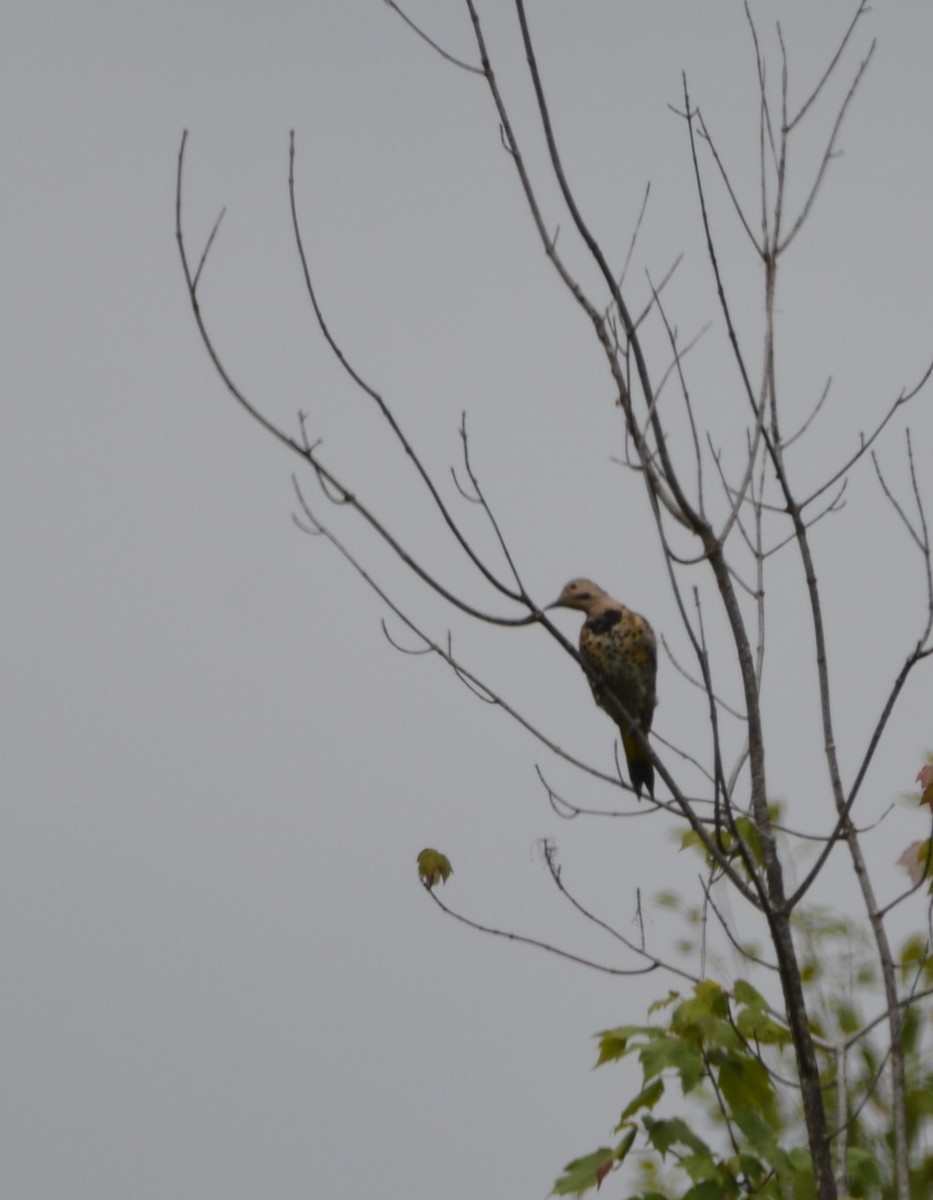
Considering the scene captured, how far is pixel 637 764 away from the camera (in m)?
5.57

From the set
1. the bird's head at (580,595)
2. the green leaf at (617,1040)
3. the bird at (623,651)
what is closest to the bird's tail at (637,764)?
the bird at (623,651)

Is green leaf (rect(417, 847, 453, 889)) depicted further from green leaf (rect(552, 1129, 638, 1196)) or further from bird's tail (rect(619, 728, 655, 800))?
bird's tail (rect(619, 728, 655, 800))

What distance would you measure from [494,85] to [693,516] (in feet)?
3.14

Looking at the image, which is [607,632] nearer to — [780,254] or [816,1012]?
[816,1012]

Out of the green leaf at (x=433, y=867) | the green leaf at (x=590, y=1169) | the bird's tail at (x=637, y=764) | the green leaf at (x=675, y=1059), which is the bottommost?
the green leaf at (x=590, y=1169)

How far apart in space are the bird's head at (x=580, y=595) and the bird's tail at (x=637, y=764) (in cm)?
71

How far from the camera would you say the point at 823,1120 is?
2.64m

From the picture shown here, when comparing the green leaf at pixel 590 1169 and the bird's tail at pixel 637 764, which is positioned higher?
the bird's tail at pixel 637 764

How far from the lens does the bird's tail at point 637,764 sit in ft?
18.0

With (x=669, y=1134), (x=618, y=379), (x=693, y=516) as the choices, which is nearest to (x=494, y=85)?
(x=618, y=379)

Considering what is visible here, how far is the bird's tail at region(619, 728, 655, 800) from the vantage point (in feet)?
18.0

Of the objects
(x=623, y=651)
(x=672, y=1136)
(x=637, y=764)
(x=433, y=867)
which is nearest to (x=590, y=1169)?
(x=672, y=1136)

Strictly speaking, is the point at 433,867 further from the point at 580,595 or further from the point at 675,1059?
the point at 580,595

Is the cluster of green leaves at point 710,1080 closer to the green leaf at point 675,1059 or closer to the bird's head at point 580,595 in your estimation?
the green leaf at point 675,1059
